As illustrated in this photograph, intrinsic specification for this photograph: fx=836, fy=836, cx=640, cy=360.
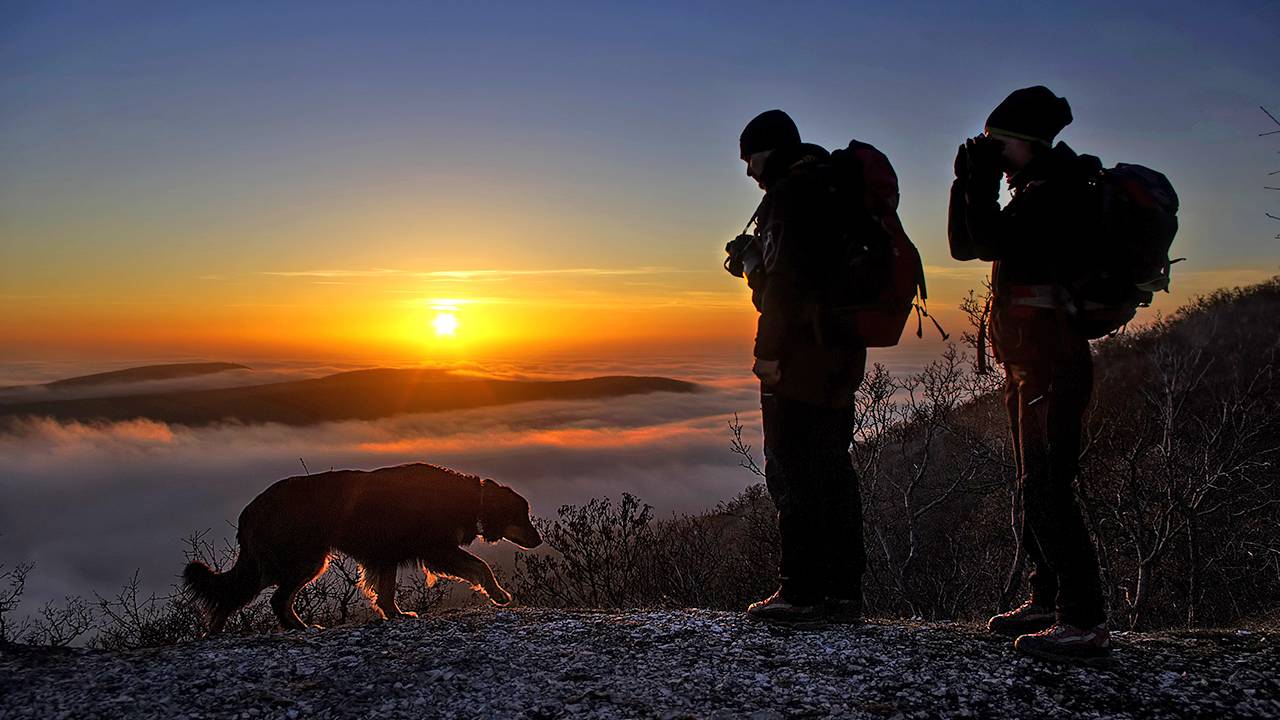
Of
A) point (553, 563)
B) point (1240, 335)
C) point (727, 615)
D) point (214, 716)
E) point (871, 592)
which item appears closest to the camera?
point (214, 716)

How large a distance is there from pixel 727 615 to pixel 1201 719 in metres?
2.54

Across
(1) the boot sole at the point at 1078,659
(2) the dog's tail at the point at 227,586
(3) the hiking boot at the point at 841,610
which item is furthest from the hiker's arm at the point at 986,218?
(2) the dog's tail at the point at 227,586

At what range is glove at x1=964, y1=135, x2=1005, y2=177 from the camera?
13.9 ft

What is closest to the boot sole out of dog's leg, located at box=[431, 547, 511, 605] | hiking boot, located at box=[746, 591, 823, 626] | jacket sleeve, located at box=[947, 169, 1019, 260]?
hiking boot, located at box=[746, 591, 823, 626]

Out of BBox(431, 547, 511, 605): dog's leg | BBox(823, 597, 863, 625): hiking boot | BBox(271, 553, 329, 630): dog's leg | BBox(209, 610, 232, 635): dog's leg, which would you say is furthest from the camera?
BBox(431, 547, 511, 605): dog's leg

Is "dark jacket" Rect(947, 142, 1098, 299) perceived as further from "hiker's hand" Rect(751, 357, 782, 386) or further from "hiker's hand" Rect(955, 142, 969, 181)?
"hiker's hand" Rect(751, 357, 782, 386)

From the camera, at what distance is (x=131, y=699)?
14.5ft

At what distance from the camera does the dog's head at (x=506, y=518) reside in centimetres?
752

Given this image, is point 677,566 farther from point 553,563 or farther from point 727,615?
point 727,615

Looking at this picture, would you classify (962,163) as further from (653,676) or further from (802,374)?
(653,676)

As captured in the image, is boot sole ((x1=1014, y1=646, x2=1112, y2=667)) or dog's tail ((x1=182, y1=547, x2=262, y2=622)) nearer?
boot sole ((x1=1014, y1=646, x2=1112, y2=667))

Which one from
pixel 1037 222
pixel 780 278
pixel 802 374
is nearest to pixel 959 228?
pixel 1037 222

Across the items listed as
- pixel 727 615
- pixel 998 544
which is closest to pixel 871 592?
pixel 998 544

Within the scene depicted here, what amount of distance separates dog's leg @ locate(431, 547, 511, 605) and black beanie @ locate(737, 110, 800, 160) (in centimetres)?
412
